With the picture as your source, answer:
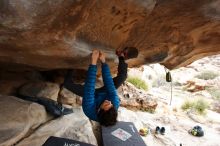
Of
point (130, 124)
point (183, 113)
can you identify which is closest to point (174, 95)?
point (183, 113)

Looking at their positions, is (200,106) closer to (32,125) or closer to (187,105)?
(187,105)

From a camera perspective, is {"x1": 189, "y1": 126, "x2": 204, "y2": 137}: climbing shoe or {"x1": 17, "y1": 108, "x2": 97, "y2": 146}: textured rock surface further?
{"x1": 189, "y1": 126, "x2": 204, "y2": 137}: climbing shoe

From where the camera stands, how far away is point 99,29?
4125 millimetres

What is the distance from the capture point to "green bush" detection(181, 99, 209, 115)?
11.2 meters

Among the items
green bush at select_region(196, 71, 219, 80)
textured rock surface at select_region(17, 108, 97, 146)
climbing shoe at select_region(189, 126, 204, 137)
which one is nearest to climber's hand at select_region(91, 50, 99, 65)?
textured rock surface at select_region(17, 108, 97, 146)

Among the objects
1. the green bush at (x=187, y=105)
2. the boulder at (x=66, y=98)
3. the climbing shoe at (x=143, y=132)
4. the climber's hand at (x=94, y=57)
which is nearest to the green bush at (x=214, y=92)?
the green bush at (x=187, y=105)

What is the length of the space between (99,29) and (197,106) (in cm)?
823

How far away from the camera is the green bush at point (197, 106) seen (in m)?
11.2

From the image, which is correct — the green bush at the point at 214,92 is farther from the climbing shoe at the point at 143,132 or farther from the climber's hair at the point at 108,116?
the climber's hair at the point at 108,116

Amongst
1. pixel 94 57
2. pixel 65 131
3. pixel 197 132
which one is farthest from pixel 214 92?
pixel 94 57

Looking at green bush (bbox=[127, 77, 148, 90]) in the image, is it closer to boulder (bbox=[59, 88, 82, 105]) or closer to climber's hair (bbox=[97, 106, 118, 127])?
boulder (bbox=[59, 88, 82, 105])

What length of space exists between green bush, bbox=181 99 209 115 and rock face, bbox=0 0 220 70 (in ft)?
18.9

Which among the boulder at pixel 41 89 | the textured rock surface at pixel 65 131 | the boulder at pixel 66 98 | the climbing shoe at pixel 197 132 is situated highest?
the boulder at pixel 41 89

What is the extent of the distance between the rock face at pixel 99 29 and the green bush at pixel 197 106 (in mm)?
5756
